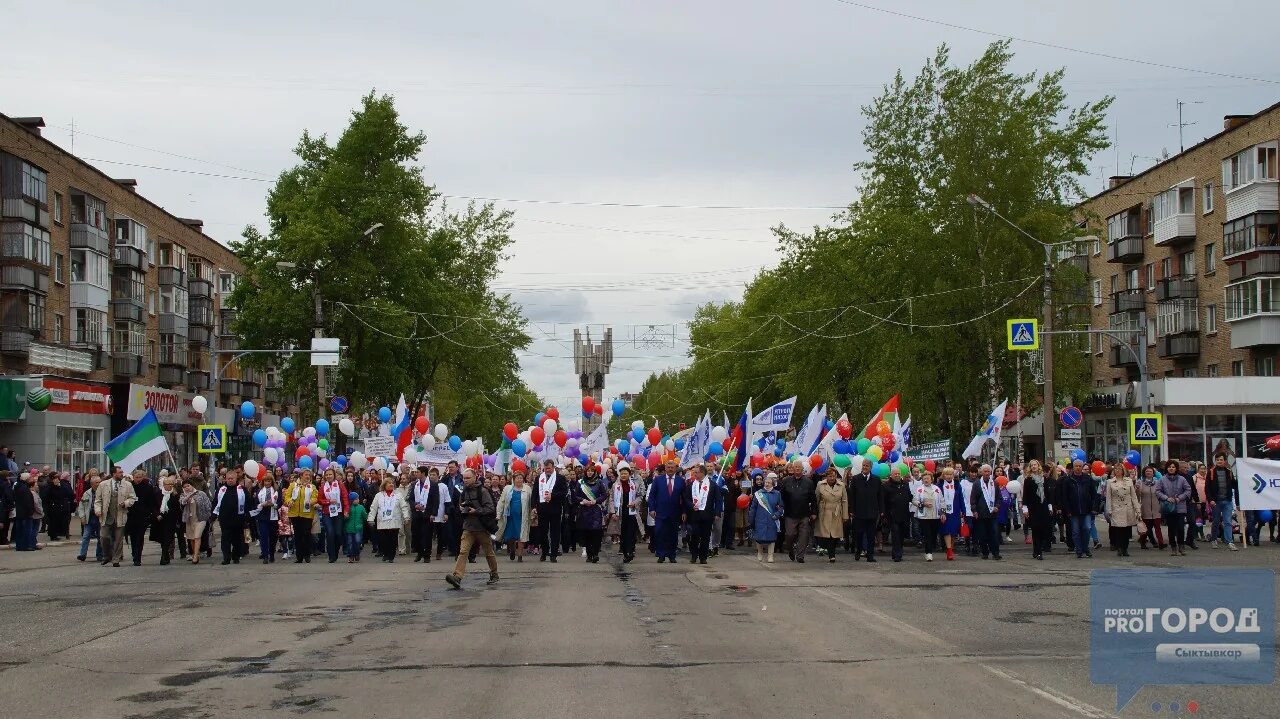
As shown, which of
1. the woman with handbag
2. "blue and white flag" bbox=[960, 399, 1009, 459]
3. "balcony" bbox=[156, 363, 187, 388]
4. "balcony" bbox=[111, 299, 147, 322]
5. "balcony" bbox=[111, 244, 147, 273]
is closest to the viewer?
the woman with handbag

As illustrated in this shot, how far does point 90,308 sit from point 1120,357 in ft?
147

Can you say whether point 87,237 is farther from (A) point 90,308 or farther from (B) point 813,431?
(B) point 813,431

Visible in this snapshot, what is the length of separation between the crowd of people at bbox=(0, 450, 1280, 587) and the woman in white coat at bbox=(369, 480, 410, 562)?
37mm

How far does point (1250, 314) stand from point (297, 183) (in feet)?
118

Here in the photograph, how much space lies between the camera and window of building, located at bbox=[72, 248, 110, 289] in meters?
53.6

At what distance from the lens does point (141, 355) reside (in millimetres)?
60469

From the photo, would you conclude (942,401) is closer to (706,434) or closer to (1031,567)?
(706,434)

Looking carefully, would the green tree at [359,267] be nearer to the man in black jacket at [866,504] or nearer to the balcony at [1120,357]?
the man in black jacket at [866,504]

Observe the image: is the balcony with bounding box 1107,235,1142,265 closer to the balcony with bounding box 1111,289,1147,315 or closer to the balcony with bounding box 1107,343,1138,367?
the balcony with bounding box 1111,289,1147,315

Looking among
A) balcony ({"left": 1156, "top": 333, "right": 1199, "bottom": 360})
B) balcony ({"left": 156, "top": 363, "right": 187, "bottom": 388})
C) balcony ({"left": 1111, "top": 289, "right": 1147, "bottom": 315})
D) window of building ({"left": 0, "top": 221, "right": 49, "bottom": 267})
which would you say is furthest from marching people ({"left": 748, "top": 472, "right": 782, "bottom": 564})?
balcony ({"left": 156, "top": 363, "right": 187, "bottom": 388})

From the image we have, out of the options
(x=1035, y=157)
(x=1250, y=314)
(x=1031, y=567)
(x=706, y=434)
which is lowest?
(x=1031, y=567)

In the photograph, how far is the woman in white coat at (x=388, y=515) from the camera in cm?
2408

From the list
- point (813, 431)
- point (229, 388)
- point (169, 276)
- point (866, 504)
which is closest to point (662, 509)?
point (866, 504)

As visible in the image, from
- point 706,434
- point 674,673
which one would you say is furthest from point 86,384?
point 674,673
